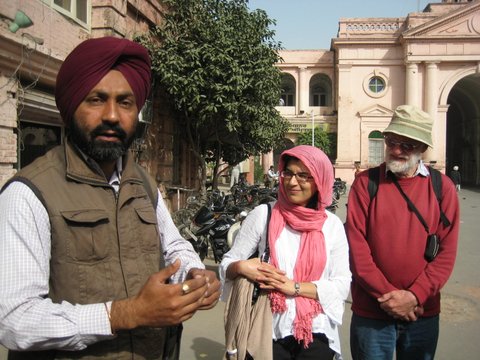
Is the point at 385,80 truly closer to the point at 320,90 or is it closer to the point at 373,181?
the point at 320,90

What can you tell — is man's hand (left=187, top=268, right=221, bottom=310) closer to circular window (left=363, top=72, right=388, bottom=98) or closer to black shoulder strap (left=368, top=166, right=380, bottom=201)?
black shoulder strap (left=368, top=166, right=380, bottom=201)

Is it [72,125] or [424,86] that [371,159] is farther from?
[72,125]

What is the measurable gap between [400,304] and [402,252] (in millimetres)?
282

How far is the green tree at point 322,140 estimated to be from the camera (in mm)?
29516

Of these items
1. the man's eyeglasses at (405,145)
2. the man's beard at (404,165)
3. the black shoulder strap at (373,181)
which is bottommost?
the black shoulder strap at (373,181)

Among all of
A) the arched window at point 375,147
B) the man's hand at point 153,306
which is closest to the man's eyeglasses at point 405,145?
the man's hand at point 153,306

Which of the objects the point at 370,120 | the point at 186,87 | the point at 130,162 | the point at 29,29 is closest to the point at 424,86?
the point at 370,120

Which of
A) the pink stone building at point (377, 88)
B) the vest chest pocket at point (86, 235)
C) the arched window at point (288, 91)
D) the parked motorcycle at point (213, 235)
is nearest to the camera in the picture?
the vest chest pocket at point (86, 235)

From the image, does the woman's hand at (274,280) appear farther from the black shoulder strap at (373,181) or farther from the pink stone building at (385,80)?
the pink stone building at (385,80)

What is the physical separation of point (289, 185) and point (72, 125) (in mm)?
1213

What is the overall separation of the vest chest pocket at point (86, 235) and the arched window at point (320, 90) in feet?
110

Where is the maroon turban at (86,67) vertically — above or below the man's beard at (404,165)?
above

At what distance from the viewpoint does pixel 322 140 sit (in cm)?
2966

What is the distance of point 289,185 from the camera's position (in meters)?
2.23
